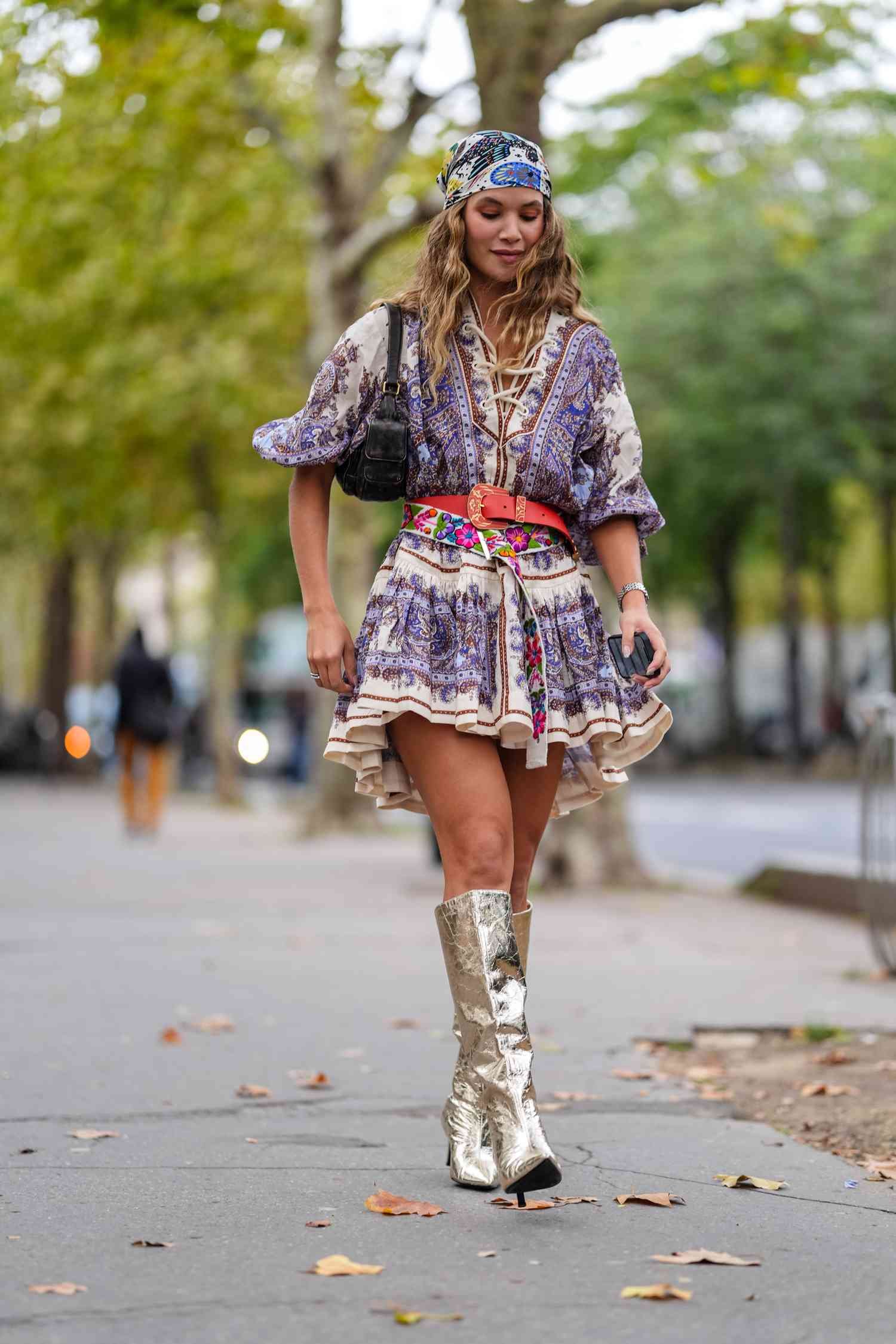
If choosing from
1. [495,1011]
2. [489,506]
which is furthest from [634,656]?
[495,1011]

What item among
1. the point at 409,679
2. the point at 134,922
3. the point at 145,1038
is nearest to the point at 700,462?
the point at 134,922

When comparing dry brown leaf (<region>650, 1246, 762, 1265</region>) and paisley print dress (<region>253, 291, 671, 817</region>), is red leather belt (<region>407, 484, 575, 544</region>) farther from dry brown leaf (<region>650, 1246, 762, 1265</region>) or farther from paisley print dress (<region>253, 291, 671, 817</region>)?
dry brown leaf (<region>650, 1246, 762, 1265</region>)

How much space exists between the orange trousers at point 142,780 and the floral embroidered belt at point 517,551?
14352 mm

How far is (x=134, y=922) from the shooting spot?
33.2ft

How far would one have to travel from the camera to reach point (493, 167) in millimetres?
3996

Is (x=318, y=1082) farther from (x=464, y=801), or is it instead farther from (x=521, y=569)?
(x=521, y=569)

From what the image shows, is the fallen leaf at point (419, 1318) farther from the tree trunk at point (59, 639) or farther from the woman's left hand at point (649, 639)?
the tree trunk at point (59, 639)

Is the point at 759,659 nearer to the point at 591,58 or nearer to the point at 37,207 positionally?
the point at 37,207

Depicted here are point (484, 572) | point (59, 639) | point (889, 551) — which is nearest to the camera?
point (484, 572)

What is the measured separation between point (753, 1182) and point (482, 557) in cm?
137

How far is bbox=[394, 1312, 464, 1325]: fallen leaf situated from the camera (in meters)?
2.97

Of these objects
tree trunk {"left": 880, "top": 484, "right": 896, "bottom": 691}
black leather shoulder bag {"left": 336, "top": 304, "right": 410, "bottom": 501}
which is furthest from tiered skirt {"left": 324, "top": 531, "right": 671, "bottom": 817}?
tree trunk {"left": 880, "top": 484, "right": 896, "bottom": 691}

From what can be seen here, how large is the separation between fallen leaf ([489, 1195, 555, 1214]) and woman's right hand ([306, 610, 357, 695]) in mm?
1025

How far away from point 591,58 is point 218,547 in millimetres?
15272
